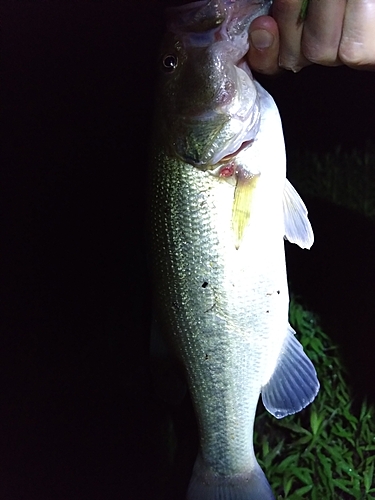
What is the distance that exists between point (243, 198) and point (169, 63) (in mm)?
346

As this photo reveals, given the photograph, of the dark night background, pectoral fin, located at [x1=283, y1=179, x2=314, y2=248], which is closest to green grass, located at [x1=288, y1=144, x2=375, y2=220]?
the dark night background

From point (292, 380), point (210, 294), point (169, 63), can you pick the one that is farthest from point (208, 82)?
point (292, 380)

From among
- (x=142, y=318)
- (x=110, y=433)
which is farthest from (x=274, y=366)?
(x=110, y=433)

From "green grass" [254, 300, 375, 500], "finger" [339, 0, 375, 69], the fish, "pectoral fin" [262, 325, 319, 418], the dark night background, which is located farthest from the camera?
"green grass" [254, 300, 375, 500]

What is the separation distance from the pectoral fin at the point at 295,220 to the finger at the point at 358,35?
0.97 feet

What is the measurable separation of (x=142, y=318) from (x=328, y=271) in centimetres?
110

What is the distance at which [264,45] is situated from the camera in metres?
1.03

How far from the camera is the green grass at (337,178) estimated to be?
2.52m

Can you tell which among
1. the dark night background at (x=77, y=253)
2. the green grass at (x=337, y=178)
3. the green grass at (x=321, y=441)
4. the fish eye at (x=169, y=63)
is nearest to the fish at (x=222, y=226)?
the fish eye at (x=169, y=63)

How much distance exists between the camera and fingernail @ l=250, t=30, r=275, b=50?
101 centimetres

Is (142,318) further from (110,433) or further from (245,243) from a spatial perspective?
(245,243)

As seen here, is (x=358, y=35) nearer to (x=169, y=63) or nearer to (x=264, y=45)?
(x=264, y=45)

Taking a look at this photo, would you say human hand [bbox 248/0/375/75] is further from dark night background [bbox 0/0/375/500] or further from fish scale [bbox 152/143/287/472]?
dark night background [bbox 0/0/375/500]

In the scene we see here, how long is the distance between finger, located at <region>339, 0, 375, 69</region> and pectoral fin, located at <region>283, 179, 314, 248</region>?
30cm
